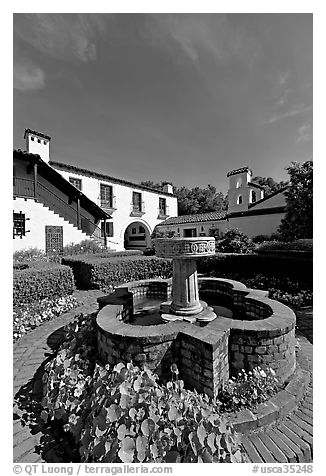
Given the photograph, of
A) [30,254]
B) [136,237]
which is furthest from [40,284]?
[136,237]

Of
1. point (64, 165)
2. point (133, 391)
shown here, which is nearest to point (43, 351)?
point (133, 391)

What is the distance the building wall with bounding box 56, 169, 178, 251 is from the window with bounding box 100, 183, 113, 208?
32 centimetres

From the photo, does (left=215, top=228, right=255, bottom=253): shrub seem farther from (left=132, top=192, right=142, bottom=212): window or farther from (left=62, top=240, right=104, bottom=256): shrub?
(left=132, top=192, right=142, bottom=212): window

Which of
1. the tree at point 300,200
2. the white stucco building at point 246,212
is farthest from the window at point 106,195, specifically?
the tree at point 300,200

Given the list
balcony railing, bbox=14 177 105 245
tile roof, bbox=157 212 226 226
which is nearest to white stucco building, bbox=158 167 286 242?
tile roof, bbox=157 212 226 226

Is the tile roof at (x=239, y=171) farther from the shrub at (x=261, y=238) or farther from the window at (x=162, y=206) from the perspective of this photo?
the window at (x=162, y=206)

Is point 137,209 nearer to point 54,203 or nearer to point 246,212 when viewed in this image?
point 54,203

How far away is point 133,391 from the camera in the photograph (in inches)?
84.7

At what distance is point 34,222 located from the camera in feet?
43.4

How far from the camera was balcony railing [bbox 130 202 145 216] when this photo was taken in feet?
71.8

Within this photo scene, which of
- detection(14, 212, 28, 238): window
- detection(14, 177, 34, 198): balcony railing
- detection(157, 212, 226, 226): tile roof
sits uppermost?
detection(14, 177, 34, 198): balcony railing

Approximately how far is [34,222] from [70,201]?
363 centimetres

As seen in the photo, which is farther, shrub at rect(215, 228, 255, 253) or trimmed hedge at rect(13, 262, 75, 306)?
shrub at rect(215, 228, 255, 253)
